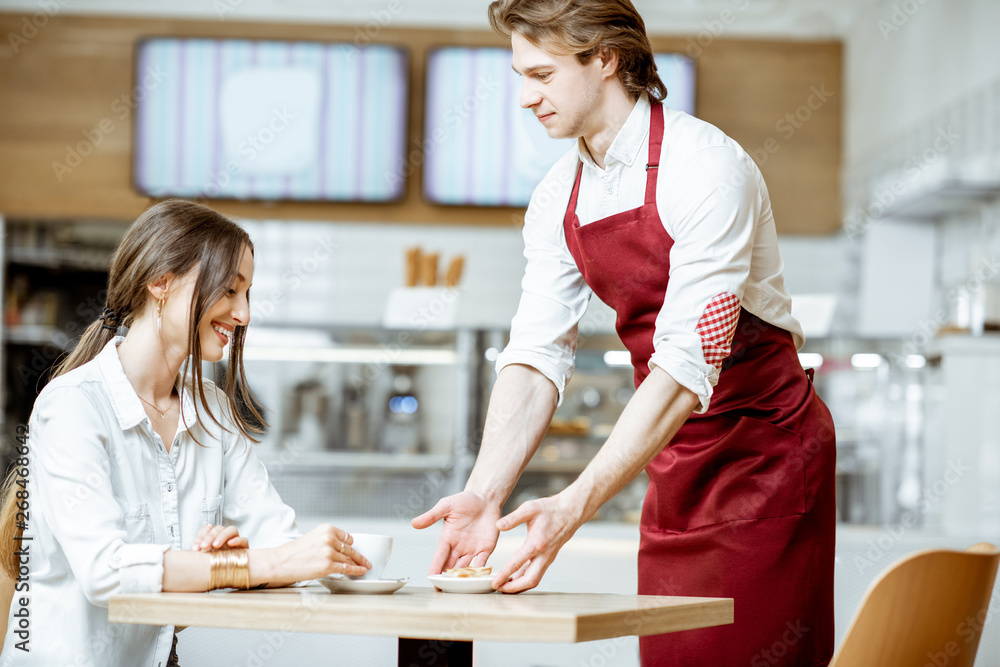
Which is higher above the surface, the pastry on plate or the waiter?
the waiter

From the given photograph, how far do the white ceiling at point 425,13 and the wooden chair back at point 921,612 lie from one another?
4079mm

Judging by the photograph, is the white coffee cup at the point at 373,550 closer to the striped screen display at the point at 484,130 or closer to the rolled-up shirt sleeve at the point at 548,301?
the rolled-up shirt sleeve at the point at 548,301

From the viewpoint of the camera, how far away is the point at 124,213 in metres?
4.96

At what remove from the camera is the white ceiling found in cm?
492

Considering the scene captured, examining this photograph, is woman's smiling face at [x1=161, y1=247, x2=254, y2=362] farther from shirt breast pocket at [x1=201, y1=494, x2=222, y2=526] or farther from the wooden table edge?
the wooden table edge

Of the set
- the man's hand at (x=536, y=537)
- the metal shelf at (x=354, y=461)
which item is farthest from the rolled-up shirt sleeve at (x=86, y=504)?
the metal shelf at (x=354, y=461)

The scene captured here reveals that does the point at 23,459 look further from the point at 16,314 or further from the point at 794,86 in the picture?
the point at 794,86

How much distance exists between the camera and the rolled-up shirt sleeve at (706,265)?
4.23ft

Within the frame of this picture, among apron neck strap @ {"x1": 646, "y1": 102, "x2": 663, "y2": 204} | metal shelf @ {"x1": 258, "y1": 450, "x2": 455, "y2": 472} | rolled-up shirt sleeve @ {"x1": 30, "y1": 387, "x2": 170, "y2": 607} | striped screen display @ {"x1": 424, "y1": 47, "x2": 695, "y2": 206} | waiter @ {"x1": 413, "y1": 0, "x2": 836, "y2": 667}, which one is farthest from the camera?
striped screen display @ {"x1": 424, "y1": 47, "x2": 695, "y2": 206}

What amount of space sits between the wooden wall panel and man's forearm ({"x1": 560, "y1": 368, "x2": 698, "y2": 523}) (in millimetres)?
3878

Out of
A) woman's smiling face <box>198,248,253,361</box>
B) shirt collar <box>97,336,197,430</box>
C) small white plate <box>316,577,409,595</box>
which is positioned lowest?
small white plate <box>316,577,409,595</box>

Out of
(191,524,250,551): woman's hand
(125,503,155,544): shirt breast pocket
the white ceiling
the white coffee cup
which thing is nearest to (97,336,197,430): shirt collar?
(125,503,155,544): shirt breast pocket

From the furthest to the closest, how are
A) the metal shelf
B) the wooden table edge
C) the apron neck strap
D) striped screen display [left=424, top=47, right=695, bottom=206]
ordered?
striped screen display [left=424, top=47, right=695, bottom=206] → the metal shelf → the apron neck strap → the wooden table edge

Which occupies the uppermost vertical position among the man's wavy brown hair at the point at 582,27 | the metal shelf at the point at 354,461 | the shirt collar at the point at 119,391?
the man's wavy brown hair at the point at 582,27
